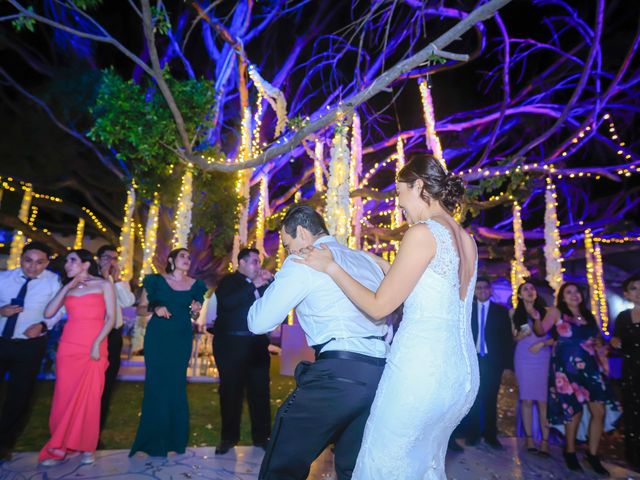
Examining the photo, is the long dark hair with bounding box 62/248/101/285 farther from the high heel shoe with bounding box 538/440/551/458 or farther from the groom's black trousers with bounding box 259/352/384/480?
the high heel shoe with bounding box 538/440/551/458

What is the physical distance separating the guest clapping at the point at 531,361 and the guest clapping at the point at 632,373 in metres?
0.72

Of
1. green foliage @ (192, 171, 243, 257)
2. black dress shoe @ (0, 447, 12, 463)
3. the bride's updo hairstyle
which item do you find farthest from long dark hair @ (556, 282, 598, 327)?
green foliage @ (192, 171, 243, 257)

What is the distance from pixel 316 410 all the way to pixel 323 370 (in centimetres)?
17

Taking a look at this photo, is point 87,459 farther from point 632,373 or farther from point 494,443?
point 632,373

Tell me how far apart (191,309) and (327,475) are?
1.92m

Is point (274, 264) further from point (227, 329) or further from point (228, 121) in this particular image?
point (227, 329)

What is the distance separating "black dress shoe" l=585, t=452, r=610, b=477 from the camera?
14.0 feet

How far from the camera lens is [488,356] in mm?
5160

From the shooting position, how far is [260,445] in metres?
4.37

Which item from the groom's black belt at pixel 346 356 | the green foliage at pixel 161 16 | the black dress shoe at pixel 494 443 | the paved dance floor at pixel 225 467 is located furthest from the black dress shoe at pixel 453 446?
the green foliage at pixel 161 16

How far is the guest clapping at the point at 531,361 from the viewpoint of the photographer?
16.4 ft

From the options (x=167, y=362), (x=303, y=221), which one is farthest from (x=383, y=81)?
(x=167, y=362)

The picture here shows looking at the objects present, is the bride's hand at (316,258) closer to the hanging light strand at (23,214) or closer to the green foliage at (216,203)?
the green foliage at (216,203)

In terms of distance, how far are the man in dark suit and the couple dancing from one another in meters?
3.32
